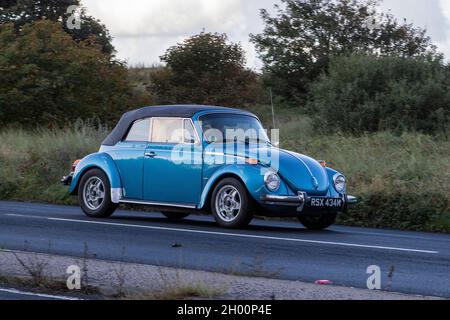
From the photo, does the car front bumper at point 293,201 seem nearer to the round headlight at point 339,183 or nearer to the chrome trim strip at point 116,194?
the round headlight at point 339,183

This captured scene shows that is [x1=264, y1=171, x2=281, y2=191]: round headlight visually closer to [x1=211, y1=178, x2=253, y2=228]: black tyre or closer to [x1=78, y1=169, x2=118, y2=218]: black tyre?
[x1=211, y1=178, x2=253, y2=228]: black tyre

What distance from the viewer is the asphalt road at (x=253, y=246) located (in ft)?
34.2

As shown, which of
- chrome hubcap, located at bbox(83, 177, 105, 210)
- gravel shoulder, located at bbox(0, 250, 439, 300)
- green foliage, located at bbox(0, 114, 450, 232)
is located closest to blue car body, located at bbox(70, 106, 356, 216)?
chrome hubcap, located at bbox(83, 177, 105, 210)

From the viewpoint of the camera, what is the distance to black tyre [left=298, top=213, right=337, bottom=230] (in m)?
15.4

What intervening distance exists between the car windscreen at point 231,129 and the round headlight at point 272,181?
1.26m

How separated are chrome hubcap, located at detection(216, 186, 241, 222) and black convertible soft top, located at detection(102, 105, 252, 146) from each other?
5.19 ft

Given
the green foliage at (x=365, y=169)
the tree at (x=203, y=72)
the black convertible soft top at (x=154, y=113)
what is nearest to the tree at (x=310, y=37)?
the tree at (x=203, y=72)

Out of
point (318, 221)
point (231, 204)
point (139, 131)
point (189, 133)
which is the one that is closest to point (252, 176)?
point (231, 204)

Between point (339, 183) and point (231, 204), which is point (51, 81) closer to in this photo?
point (231, 204)

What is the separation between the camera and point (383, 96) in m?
27.3

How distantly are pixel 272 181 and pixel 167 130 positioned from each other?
2.33 metres

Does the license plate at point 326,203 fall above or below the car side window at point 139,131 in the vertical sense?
below
